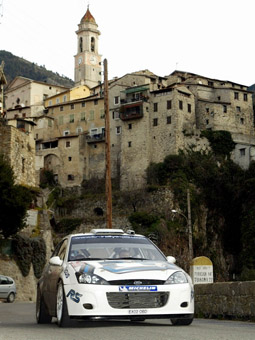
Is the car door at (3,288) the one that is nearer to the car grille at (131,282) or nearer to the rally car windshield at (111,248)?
the rally car windshield at (111,248)

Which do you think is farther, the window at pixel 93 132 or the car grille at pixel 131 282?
the window at pixel 93 132

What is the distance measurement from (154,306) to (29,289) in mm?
35396

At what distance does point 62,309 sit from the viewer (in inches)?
388

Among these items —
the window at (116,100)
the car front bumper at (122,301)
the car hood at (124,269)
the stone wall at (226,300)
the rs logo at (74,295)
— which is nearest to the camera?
the car front bumper at (122,301)

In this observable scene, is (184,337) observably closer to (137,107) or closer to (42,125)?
(137,107)

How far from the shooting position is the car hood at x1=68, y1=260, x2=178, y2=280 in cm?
953

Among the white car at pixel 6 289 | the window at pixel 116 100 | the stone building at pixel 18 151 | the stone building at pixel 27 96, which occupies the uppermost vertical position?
the stone building at pixel 27 96

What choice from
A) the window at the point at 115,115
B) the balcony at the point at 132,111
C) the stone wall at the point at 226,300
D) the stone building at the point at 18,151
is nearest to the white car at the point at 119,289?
the stone wall at the point at 226,300

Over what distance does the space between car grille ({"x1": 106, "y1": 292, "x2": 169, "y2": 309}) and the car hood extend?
0.83ft

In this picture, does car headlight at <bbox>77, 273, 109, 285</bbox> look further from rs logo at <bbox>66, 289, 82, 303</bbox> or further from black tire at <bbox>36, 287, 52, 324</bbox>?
black tire at <bbox>36, 287, 52, 324</bbox>

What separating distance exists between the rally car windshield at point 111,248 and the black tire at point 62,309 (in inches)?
25.2

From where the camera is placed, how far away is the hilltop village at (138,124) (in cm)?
8794

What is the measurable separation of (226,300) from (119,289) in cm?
465

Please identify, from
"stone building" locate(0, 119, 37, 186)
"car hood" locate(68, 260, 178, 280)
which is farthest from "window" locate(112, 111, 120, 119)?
"car hood" locate(68, 260, 178, 280)
